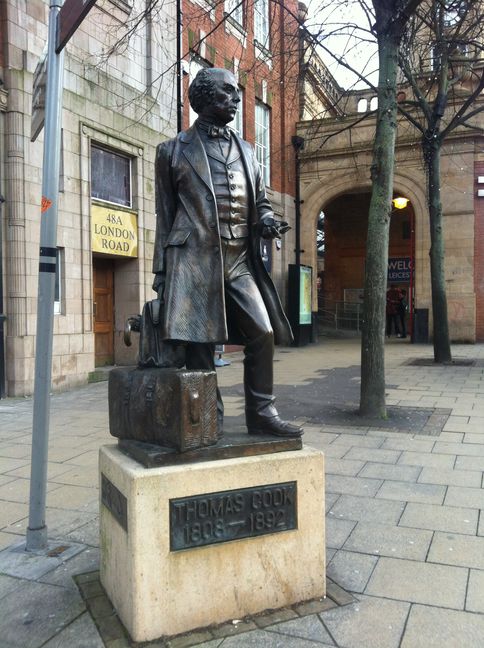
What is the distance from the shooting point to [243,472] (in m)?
2.90

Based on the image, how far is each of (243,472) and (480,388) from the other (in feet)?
27.0

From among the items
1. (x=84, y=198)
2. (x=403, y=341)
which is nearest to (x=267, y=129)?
(x=403, y=341)

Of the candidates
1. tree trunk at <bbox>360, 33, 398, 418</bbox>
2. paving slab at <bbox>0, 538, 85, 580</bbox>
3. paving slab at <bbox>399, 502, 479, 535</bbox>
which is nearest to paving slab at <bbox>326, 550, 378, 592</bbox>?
paving slab at <bbox>399, 502, 479, 535</bbox>

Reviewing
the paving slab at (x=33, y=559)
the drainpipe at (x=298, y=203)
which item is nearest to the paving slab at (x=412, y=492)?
the paving slab at (x=33, y=559)

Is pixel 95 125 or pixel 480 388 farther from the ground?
pixel 95 125

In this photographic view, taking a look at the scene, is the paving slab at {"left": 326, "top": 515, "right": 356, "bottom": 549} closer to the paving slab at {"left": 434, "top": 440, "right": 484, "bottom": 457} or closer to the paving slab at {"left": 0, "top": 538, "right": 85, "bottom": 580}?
the paving slab at {"left": 0, "top": 538, "right": 85, "bottom": 580}

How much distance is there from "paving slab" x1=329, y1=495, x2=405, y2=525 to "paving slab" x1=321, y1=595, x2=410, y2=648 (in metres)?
1.11

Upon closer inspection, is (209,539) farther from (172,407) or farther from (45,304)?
(45,304)

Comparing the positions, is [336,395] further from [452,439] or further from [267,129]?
[267,129]

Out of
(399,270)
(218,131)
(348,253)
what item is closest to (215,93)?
(218,131)

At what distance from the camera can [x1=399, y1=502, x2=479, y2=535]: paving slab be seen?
388 cm

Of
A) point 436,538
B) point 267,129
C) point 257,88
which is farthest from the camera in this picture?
point 267,129

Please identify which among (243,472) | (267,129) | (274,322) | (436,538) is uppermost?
(267,129)

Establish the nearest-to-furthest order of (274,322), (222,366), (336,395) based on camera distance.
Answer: (274,322) → (336,395) → (222,366)
